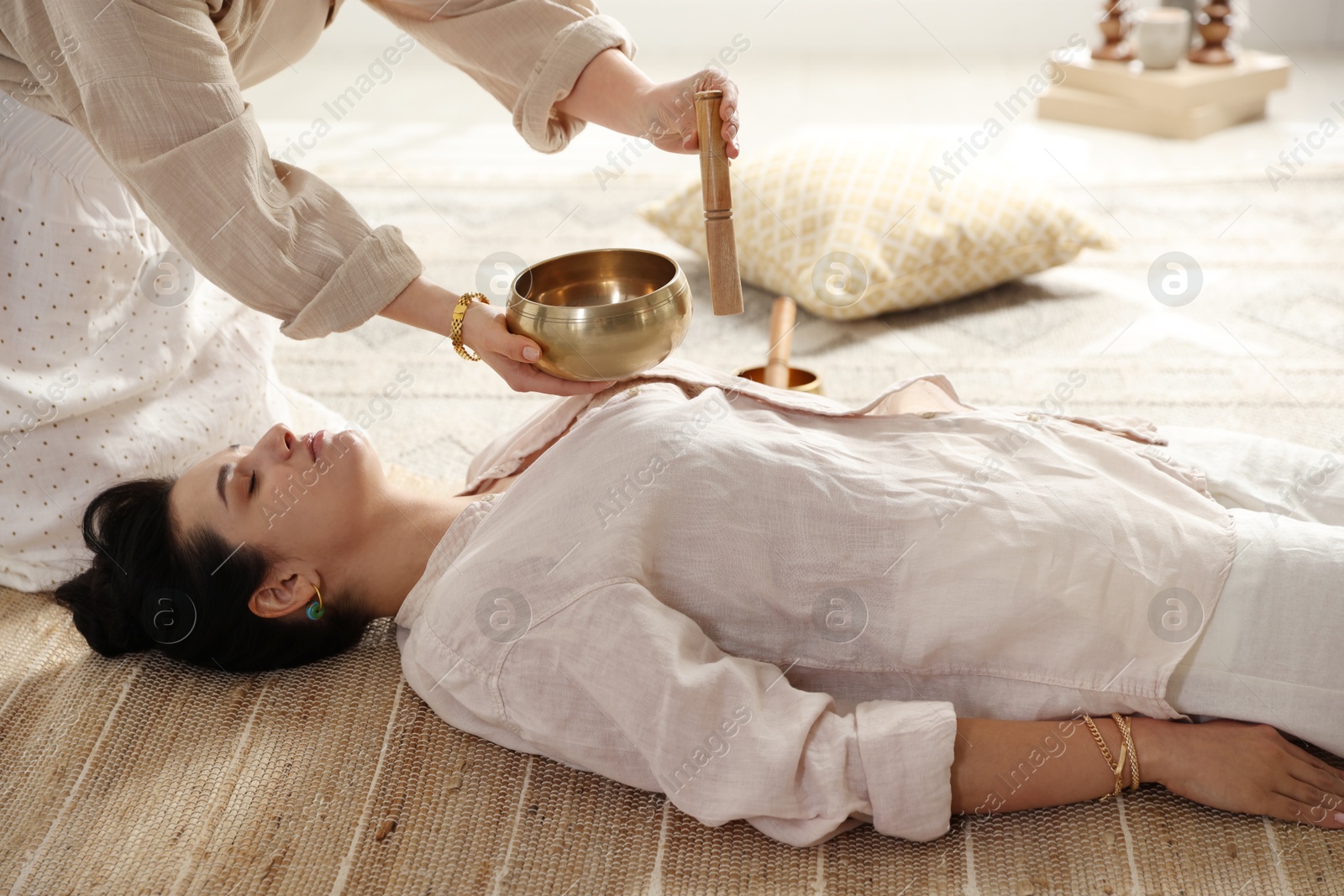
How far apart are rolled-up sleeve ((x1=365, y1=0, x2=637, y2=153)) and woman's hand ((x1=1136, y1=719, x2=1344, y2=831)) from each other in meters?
1.23

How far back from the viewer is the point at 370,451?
162cm

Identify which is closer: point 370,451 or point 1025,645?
point 1025,645

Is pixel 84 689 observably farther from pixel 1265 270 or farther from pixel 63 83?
pixel 1265 270

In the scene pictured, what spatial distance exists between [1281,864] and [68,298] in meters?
1.88

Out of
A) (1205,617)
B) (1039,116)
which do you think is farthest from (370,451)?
(1039,116)

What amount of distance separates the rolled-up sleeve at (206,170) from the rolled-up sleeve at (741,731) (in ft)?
1.62

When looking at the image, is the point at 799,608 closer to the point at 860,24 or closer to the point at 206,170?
the point at 206,170

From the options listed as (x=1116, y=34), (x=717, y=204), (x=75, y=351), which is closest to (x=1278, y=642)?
(x=717, y=204)

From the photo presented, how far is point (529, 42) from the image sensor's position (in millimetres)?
1763

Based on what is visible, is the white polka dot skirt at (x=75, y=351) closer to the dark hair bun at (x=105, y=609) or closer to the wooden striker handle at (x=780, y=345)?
the dark hair bun at (x=105, y=609)

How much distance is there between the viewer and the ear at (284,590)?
1562 millimetres

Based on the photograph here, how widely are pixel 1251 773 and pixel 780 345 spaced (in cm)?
113

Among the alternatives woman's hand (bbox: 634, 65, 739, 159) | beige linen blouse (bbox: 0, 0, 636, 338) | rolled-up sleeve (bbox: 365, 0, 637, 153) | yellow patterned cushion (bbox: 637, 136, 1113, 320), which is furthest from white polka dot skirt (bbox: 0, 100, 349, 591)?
yellow patterned cushion (bbox: 637, 136, 1113, 320)

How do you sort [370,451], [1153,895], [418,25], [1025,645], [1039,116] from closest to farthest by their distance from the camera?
[1153,895] < [1025,645] < [370,451] < [418,25] < [1039,116]
